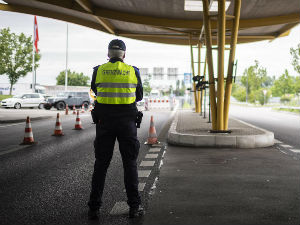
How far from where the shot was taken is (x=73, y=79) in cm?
12212

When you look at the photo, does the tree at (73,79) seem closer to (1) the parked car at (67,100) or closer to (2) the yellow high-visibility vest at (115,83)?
(1) the parked car at (67,100)

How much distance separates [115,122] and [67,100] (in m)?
32.1

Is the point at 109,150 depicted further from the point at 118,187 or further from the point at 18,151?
the point at 18,151

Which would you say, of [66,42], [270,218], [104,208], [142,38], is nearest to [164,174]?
[104,208]

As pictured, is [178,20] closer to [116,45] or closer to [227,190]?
[227,190]

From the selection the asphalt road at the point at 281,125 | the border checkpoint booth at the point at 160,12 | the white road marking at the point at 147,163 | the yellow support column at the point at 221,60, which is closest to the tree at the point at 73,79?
the border checkpoint booth at the point at 160,12

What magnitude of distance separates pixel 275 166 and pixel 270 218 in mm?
Answer: 3391

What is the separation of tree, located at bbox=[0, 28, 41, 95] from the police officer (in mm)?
49719

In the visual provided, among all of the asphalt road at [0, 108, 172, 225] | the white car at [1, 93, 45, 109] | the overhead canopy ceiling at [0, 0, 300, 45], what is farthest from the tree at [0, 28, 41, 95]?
the asphalt road at [0, 108, 172, 225]

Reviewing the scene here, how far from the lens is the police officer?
4.13 metres

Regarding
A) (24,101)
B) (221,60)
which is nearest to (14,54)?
(24,101)

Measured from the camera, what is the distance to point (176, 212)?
13.9 ft

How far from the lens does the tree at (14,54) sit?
166 feet

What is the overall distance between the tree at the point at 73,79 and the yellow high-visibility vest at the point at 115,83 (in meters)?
118
